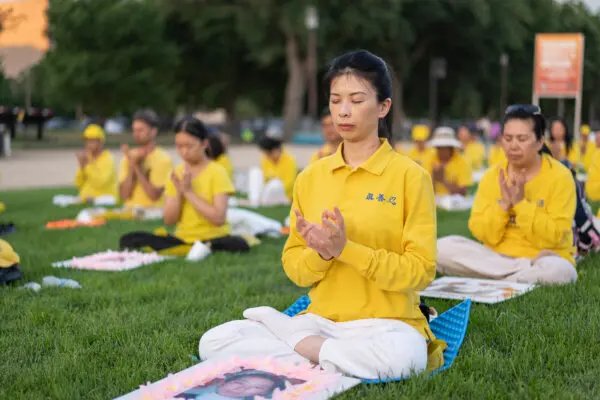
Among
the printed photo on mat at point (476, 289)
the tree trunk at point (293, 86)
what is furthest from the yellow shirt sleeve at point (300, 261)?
the tree trunk at point (293, 86)

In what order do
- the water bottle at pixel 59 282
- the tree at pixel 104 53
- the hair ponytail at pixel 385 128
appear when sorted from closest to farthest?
the hair ponytail at pixel 385 128
the water bottle at pixel 59 282
the tree at pixel 104 53

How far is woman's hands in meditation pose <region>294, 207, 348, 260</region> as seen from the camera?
11.2 ft

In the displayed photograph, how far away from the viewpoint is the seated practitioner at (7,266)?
19.8 feet

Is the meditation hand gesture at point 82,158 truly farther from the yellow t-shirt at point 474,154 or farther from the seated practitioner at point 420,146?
the yellow t-shirt at point 474,154

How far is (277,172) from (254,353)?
371 inches

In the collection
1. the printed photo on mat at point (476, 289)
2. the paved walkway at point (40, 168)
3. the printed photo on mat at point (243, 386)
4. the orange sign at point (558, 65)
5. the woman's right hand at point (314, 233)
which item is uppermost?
the orange sign at point (558, 65)

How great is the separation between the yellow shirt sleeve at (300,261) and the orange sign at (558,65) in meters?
17.0

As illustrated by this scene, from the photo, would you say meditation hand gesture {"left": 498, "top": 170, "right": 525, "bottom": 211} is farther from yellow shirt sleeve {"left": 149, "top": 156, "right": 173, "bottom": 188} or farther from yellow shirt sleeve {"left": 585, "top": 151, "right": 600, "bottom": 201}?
yellow shirt sleeve {"left": 149, "top": 156, "right": 173, "bottom": 188}

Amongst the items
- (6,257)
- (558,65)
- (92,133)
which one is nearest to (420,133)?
(92,133)

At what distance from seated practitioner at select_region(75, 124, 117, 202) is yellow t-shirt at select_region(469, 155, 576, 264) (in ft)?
23.9

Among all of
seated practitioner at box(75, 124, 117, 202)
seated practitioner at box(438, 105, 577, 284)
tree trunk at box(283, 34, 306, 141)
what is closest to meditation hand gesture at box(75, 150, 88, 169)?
seated practitioner at box(75, 124, 117, 202)

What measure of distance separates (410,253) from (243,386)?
3.27 ft

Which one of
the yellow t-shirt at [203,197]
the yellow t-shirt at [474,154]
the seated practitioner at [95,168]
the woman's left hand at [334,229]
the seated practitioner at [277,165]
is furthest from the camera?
the yellow t-shirt at [474,154]

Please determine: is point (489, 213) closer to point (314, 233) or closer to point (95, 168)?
point (314, 233)
